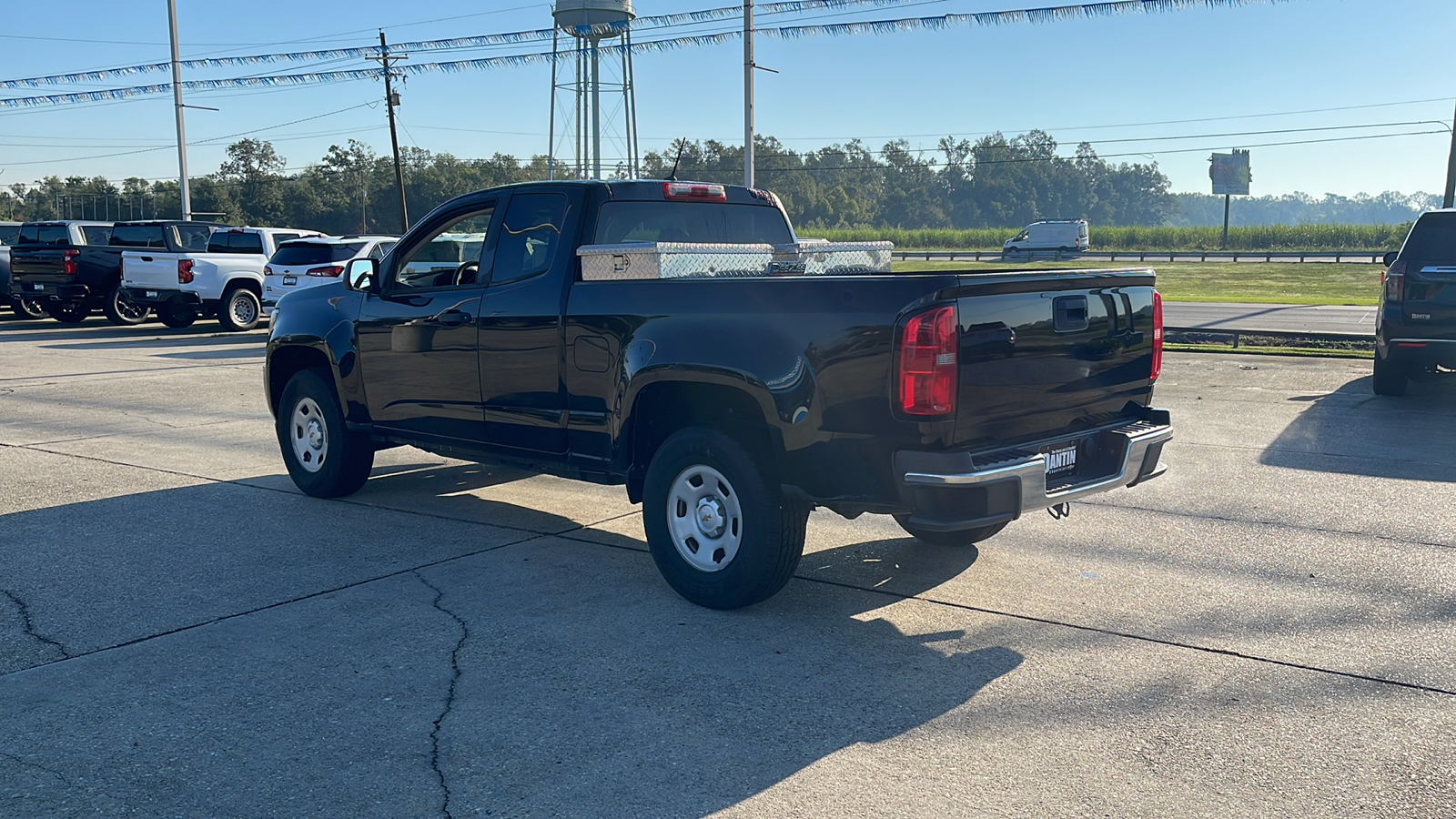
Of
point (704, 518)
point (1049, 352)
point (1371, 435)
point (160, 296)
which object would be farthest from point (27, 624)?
point (160, 296)

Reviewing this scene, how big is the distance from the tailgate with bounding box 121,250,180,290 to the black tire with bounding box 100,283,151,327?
4.51 feet

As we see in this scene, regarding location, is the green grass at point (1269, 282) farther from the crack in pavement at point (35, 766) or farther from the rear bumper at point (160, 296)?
the crack in pavement at point (35, 766)

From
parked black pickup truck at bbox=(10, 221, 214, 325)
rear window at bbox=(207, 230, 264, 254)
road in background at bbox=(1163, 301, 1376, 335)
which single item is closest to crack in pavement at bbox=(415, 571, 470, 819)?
road in background at bbox=(1163, 301, 1376, 335)

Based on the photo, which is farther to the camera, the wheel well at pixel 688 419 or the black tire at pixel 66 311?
the black tire at pixel 66 311

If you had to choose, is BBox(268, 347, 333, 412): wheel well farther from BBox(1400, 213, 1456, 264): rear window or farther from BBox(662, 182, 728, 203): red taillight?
BBox(1400, 213, 1456, 264): rear window

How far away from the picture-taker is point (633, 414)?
5.67 metres

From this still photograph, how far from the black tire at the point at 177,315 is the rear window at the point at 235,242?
1.26 m

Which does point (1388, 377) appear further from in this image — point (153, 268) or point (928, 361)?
point (153, 268)

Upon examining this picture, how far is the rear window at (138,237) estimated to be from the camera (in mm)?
23375

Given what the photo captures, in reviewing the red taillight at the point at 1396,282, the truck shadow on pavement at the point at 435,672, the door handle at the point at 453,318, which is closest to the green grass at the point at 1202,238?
the red taillight at the point at 1396,282

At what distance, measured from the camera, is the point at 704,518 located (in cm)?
544

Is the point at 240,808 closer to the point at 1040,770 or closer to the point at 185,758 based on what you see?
the point at 185,758

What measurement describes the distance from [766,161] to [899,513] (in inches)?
4073

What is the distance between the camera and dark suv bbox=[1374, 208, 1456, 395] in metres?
11.0
